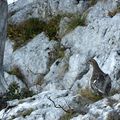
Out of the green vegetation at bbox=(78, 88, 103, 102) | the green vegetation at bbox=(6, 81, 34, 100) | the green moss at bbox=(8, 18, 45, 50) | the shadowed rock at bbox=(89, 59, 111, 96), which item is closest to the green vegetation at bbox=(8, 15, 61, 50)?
the green moss at bbox=(8, 18, 45, 50)

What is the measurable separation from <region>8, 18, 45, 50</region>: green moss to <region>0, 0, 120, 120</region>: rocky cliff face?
25cm

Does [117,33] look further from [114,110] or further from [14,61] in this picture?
[114,110]

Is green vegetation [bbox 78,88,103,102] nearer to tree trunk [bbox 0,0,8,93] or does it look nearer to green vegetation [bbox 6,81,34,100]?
green vegetation [bbox 6,81,34,100]

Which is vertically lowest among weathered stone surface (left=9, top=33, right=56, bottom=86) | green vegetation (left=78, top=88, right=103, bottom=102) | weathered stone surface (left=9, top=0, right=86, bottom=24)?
weathered stone surface (left=9, top=33, right=56, bottom=86)

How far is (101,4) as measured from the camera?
23969 millimetres

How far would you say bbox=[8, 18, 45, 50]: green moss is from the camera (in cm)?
2520

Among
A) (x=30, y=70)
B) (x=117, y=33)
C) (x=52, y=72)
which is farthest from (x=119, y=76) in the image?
(x=30, y=70)

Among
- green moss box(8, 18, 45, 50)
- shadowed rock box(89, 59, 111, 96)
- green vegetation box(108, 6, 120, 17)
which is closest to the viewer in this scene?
shadowed rock box(89, 59, 111, 96)

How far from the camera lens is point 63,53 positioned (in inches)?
899

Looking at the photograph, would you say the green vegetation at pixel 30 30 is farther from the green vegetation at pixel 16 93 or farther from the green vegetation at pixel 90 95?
the green vegetation at pixel 90 95

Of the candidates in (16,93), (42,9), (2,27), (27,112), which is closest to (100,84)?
(27,112)

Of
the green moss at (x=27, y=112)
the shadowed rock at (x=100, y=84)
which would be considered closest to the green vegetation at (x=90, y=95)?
the shadowed rock at (x=100, y=84)

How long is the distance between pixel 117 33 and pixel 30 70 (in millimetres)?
4590

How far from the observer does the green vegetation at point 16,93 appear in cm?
1816
